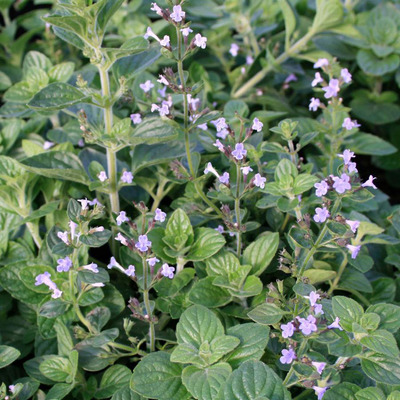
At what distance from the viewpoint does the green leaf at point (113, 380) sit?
1.39 meters

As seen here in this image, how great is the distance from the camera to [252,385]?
3.79 feet

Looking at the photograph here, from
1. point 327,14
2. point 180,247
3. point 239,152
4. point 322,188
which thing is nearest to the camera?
point 322,188

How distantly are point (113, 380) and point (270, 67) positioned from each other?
142 cm

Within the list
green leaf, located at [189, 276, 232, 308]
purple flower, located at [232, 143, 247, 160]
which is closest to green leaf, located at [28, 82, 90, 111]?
purple flower, located at [232, 143, 247, 160]

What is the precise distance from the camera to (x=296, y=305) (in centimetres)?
125

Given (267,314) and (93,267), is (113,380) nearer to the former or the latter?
(93,267)

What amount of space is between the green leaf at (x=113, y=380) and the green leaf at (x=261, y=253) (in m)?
0.43

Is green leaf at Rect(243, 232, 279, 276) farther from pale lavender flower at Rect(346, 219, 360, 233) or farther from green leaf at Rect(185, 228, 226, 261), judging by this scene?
pale lavender flower at Rect(346, 219, 360, 233)

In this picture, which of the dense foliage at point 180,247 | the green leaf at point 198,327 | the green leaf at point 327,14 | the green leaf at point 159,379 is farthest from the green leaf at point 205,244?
the green leaf at point 327,14

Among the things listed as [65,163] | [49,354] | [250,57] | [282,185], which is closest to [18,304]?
[49,354]

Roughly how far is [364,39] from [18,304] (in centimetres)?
183

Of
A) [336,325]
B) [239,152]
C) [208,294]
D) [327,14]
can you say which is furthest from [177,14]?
[327,14]

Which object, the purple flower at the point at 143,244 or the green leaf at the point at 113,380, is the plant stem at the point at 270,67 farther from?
the green leaf at the point at 113,380

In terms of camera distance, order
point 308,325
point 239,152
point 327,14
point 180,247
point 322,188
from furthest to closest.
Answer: point 327,14 → point 180,247 → point 239,152 → point 322,188 → point 308,325
